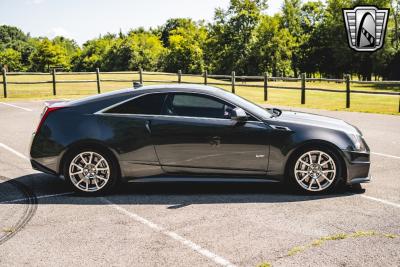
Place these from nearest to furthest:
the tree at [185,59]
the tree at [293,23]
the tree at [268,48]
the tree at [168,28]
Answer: the tree at [268,48], the tree at [185,59], the tree at [293,23], the tree at [168,28]

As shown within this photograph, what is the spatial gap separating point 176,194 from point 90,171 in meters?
1.18

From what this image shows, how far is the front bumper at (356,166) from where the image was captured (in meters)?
5.95

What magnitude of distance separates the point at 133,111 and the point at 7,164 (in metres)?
3.18

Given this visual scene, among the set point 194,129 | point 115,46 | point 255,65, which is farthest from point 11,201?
point 115,46

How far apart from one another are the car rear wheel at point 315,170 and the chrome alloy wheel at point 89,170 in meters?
2.47

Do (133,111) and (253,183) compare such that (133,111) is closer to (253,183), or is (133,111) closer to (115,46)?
(253,183)

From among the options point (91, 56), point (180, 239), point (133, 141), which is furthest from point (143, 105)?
point (91, 56)

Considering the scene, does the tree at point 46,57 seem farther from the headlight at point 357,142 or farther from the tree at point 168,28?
the headlight at point 357,142

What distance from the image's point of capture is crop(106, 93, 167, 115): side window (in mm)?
6180

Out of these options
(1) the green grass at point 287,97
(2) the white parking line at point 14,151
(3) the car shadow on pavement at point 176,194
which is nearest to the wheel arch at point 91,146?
(3) the car shadow on pavement at point 176,194

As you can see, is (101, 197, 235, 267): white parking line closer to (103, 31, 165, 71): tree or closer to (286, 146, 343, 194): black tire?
(286, 146, 343, 194): black tire

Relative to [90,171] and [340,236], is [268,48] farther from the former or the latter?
[340,236]

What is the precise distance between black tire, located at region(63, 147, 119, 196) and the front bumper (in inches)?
119

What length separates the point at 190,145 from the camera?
19.7 ft
